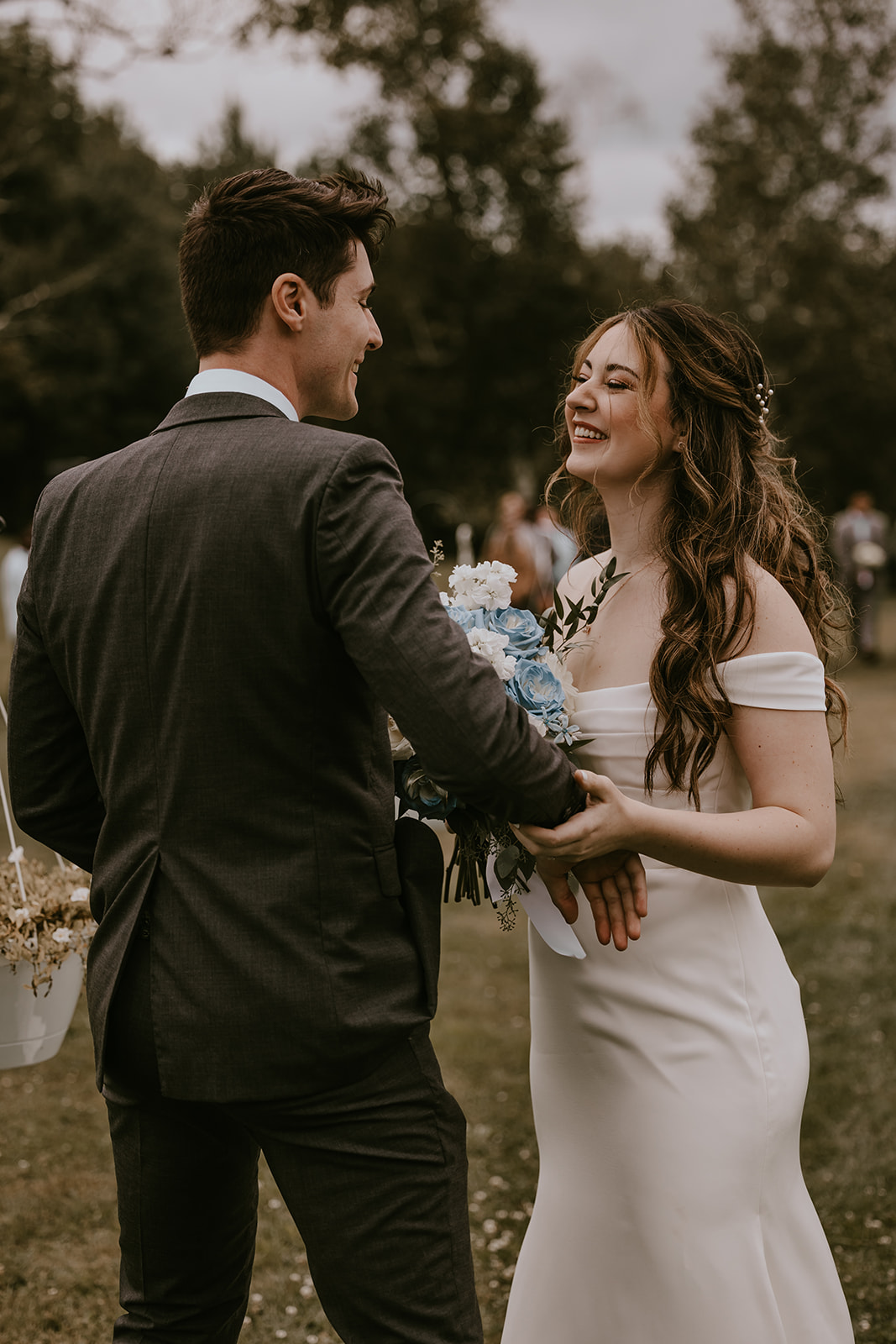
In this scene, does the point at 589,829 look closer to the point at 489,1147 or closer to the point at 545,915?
the point at 545,915

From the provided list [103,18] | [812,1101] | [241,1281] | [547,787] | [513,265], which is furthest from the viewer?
[513,265]

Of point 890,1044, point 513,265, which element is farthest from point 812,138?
point 890,1044

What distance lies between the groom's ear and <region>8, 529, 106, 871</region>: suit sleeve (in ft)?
2.06

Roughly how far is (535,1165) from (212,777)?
316 cm

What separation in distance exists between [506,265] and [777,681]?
31405 mm

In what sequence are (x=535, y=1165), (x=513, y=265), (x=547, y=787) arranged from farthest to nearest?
(x=513, y=265) → (x=535, y=1165) → (x=547, y=787)

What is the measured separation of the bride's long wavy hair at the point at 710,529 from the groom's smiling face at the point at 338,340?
785 mm

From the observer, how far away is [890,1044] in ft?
17.8

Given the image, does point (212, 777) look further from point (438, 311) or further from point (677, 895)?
point (438, 311)

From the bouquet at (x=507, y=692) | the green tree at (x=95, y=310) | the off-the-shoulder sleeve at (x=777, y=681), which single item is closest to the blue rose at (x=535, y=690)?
the bouquet at (x=507, y=692)

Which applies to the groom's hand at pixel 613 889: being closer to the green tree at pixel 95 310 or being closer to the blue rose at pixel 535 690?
the blue rose at pixel 535 690

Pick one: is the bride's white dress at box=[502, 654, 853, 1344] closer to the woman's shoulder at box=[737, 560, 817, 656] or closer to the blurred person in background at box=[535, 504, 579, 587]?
the woman's shoulder at box=[737, 560, 817, 656]

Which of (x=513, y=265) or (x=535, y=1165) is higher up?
(x=513, y=265)

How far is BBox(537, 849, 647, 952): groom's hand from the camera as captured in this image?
2.36 m
